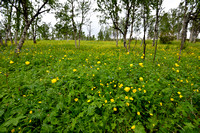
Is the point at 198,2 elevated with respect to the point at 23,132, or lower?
elevated

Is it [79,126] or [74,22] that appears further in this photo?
[74,22]

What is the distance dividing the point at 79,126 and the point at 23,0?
31.0ft

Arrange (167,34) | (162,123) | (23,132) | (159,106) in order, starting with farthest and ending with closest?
(167,34)
(159,106)
(162,123)
(23,132)

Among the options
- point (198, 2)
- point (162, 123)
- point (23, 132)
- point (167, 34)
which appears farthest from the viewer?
point (167, 34)

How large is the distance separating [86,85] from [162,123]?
2108 millimetres

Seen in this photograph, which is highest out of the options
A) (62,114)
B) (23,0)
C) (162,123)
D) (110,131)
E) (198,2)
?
(23,0)

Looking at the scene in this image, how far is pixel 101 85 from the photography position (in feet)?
8.94

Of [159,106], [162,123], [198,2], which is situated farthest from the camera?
[198,2]

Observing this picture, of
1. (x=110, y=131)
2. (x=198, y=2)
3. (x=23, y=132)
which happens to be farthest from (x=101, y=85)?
(x=198, y=2)

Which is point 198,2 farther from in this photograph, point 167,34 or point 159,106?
point 167,34

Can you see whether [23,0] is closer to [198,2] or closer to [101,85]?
[101,85]

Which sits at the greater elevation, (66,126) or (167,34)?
(167,34)

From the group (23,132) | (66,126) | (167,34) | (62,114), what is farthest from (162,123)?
(167,34)

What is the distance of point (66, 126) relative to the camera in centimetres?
164
